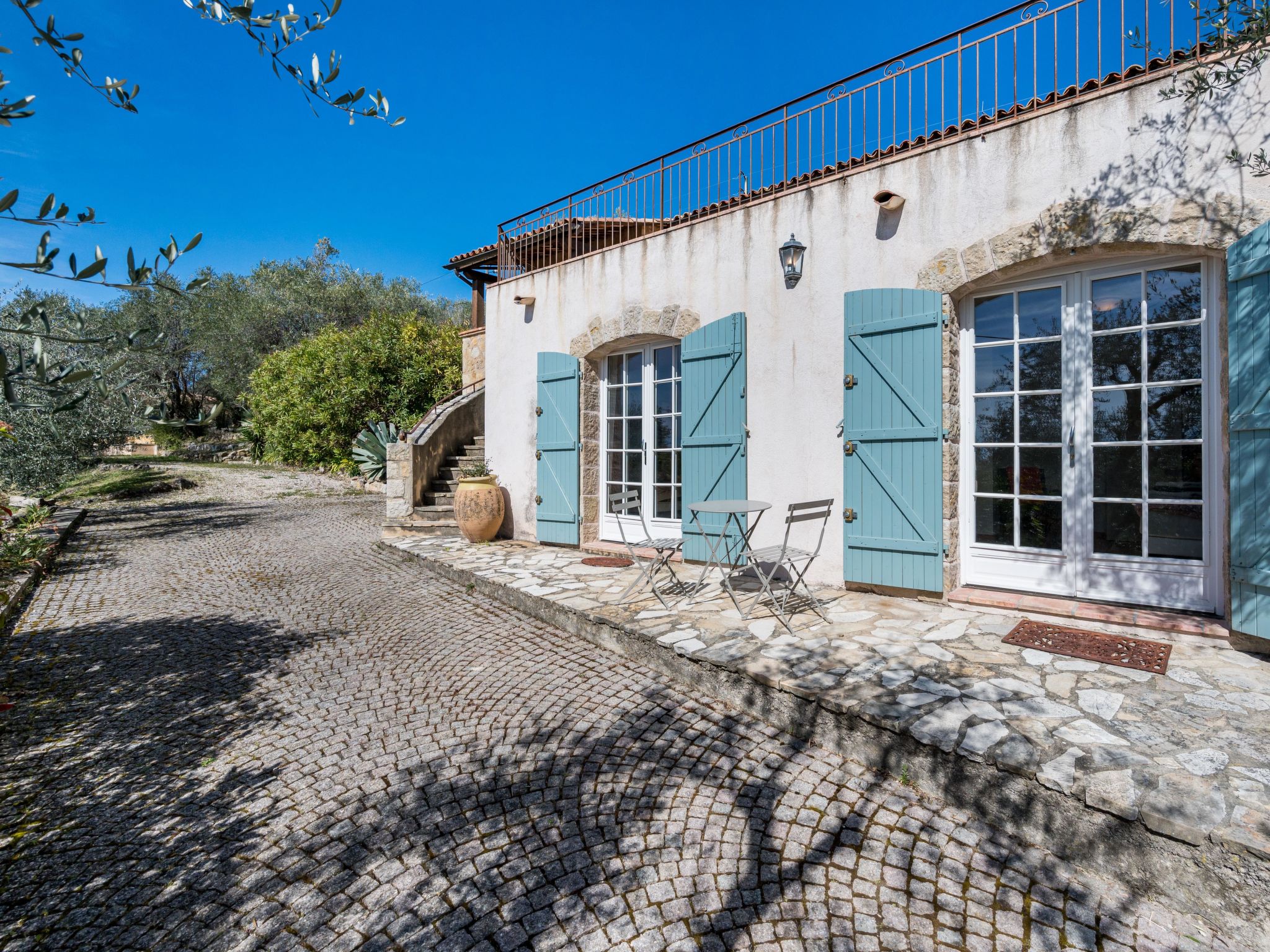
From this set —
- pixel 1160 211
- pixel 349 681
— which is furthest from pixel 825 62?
pixel 349 681

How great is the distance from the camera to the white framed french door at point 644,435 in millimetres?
6316

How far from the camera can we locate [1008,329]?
4355mm

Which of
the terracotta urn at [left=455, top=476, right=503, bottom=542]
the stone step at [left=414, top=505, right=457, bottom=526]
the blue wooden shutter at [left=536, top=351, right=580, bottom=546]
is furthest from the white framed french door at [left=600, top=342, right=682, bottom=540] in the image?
the stone step at [left=414, top=505, right=457, bottom=526]

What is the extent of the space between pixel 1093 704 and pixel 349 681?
374 cm

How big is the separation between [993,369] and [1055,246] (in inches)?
33.7

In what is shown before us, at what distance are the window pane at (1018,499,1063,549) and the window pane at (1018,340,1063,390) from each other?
789 mm

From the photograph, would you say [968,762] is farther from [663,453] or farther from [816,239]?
[663,453]

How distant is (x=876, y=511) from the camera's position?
15.1 ft

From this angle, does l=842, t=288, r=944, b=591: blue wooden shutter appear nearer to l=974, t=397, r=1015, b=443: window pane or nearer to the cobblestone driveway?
l=974, t=397, r=1015, b=443: window pane

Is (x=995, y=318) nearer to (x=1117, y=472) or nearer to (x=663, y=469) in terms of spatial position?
(x=1117, y=472)

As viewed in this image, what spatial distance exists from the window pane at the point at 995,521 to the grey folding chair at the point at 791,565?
1.01m

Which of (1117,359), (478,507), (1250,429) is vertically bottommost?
(478,507)

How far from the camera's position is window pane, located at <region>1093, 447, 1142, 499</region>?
12.9 feet

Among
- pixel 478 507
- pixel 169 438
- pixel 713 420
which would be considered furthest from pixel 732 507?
pixel 169 438
